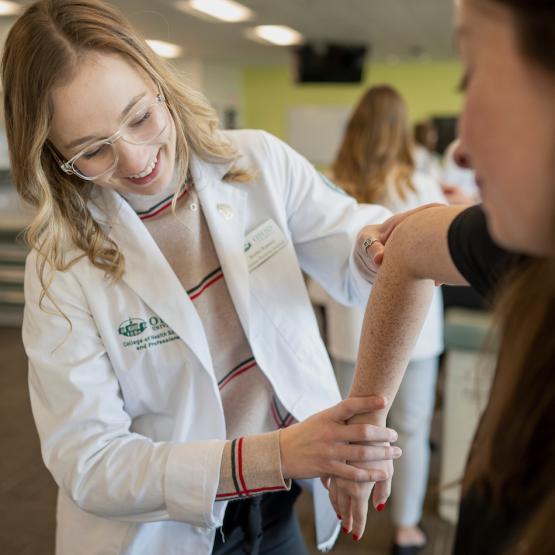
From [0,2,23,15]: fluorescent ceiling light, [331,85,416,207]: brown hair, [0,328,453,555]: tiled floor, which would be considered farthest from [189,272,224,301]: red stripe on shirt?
[0,2,23,15]: fluorescent ceiling light

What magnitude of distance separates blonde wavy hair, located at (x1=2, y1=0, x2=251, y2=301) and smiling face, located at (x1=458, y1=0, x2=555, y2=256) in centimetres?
67

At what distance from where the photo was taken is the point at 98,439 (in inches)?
41.5

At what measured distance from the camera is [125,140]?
104cm

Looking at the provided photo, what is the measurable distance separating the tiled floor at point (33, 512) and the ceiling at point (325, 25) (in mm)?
3642

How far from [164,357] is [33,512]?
2.16 m

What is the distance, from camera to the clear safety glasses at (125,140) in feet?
3.43

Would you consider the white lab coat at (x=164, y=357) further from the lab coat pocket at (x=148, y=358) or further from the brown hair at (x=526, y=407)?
the brown hair at (x=526, y=407)

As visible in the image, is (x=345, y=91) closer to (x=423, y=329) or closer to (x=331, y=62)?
(x=331, y=62)

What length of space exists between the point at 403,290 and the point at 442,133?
1148 centimetres

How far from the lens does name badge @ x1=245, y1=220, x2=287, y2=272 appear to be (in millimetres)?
1226

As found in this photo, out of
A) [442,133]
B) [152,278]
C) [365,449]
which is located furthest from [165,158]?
[442,133]

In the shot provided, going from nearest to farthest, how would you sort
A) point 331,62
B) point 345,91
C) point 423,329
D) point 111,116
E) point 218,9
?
point 111,116 → point 423,329 → point 218,9 → point 331,62 → point 345,91

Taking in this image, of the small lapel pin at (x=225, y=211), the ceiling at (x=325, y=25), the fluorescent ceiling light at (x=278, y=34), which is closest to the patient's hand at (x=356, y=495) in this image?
the small lapel pin at (x=225, y=211)

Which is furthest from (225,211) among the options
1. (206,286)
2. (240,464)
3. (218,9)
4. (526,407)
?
(218,9)
